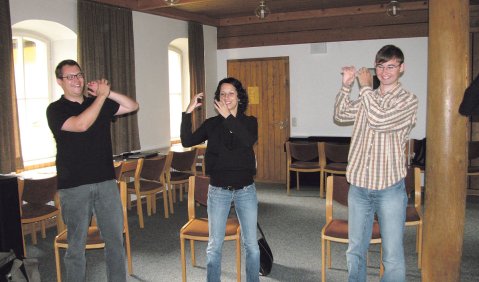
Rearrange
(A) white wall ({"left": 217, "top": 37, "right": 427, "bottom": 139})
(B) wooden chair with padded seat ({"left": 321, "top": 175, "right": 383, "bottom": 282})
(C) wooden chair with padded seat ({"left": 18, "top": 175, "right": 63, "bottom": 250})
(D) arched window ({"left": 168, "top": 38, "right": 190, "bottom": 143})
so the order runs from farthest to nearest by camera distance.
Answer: (D) arched window ({"left": 168, "top": 38, "right": 190, "bottom": 143}), (A) white wall ({"left": 217, "top": 37, "right": 427, "bottom": 139}), (C) wooden chair with padded seat ({"left": 18, "top": 175, "right": 63, "bottom": 250}), (B) wooden chair with padded seat ({"left": 321, "top": 175, "right": 383, "bottom": 282})

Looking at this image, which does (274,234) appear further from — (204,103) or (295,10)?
(295,10)

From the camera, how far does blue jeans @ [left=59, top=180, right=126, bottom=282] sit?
2.70m

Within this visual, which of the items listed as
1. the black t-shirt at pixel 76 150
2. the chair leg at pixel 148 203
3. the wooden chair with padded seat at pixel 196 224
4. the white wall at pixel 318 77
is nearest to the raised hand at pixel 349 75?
the wooden chair with padded seat at pixel 196 224

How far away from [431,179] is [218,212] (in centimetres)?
119

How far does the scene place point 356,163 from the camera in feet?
8.16

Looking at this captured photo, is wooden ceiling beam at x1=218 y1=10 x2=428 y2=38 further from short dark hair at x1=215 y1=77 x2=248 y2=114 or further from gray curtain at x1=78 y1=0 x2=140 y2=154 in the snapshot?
short dark hair at x1=215 y1=77 x2=248 y2=114

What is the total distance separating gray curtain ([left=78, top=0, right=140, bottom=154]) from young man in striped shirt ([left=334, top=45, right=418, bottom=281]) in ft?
12.5

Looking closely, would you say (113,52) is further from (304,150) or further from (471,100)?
(471,100)

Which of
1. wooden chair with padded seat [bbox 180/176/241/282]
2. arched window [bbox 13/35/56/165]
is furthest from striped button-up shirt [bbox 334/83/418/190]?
arched window [bbox 13/35/56/165]

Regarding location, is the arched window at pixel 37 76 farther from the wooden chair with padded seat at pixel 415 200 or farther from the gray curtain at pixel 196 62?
the wooden chair with padded seat at pixel 415 200

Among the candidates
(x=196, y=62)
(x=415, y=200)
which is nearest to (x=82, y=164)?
(x=415, y=200)

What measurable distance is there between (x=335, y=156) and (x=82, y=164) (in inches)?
165

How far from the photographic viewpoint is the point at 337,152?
6230mm

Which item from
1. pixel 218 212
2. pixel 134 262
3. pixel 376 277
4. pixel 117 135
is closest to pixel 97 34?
pixel 117 135
